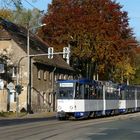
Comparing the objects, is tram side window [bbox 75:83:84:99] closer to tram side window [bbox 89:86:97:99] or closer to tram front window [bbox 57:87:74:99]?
tram front window [bbox 57:87:74:99]

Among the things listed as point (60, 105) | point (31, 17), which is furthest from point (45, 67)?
point (31, 17)

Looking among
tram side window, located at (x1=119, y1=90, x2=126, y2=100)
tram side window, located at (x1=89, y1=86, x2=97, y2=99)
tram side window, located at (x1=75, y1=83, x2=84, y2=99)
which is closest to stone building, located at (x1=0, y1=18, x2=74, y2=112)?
tram side window, located at (x1=119, y1=90, x2=126, y2=100)

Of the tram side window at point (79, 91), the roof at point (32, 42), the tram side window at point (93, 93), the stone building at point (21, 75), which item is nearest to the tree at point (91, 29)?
the roof at point (32, 42)

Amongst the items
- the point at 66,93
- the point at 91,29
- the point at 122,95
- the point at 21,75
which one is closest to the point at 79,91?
the point at 66,93

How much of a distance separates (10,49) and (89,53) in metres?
10.3

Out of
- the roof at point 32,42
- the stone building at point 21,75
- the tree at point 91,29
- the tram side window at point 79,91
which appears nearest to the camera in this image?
the tram side window at point 79,91

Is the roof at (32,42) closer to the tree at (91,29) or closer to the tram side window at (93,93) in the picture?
the tree at (91,29)

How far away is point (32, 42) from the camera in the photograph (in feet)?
227

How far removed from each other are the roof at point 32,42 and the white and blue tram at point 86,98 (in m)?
14.7

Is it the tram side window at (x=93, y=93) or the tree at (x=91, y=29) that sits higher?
the tree at (x=91, y=29)

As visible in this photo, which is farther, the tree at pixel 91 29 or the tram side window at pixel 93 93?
the tree at pixel 91 29

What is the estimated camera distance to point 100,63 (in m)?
69.8

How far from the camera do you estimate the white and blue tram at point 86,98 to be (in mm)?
40375

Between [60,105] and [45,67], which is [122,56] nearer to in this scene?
[45,67]
